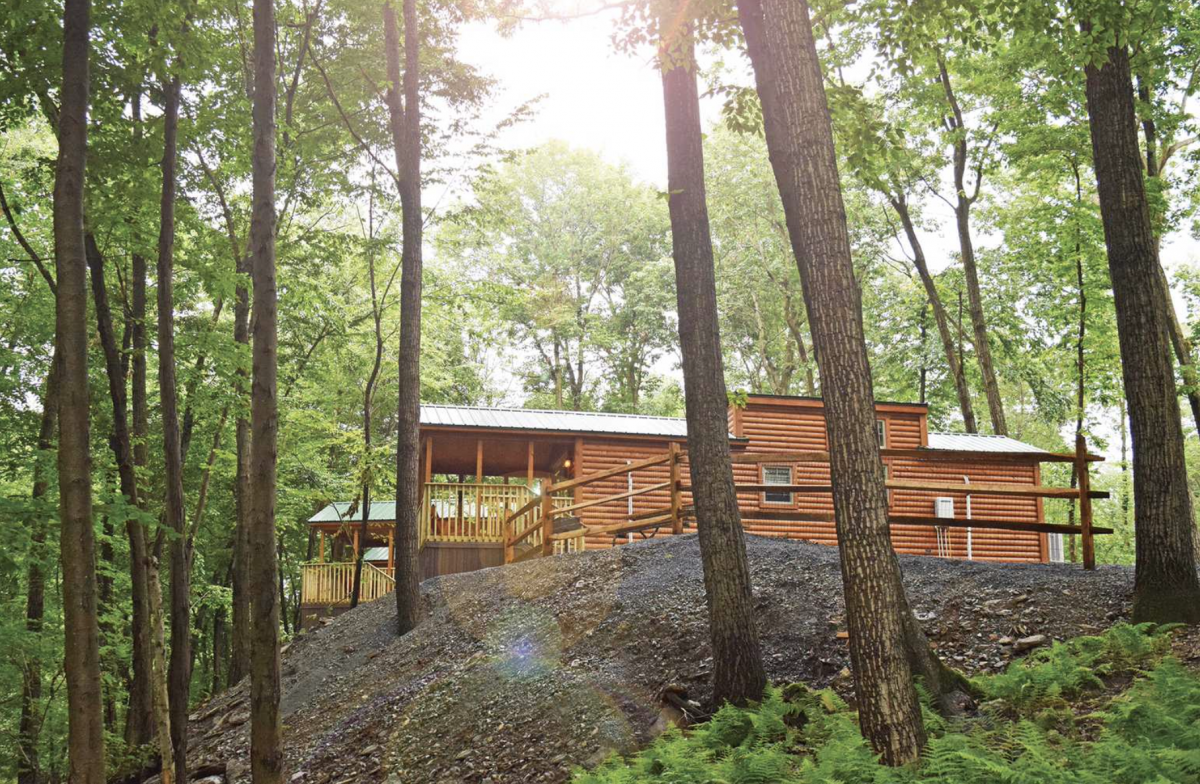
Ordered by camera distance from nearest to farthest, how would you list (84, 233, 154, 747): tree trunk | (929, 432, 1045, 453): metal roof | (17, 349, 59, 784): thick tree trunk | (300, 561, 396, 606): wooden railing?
(84, 233, 154, 747): tree trunk
(17, 349, 59, 784): thick tree trunk
(300, 561, 396, 606): wooden railing
(929, 432, 1045, 453): metal roof

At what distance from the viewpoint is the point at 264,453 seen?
7.11m

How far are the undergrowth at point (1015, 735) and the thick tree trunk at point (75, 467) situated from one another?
Answer: 379 cm

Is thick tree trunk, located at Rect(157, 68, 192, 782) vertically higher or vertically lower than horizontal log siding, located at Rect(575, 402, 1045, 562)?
higher

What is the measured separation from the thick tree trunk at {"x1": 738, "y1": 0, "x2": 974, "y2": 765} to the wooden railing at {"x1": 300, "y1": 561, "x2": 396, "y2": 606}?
17.8 meters

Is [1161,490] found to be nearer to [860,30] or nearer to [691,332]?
[691,332]

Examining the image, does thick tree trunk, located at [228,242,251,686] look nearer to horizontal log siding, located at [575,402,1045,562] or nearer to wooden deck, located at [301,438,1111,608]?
wooden deck, located at [301,438,1111,608]

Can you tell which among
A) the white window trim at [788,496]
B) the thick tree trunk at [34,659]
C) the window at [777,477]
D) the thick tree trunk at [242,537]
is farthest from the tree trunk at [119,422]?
the window at [777,477]

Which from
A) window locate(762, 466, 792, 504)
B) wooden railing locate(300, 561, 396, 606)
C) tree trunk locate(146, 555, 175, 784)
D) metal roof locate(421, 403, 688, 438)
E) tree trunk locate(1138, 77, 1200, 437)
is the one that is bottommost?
wooden railing locate(300, 561, 396, 606)

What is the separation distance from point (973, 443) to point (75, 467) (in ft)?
71.0

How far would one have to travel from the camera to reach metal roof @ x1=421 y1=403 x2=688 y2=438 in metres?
19.4

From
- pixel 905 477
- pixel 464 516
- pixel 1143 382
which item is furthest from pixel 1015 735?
pixel 905 477

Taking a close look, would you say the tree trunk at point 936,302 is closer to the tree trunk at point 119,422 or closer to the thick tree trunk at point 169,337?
the thick tree trunk at point 169,337

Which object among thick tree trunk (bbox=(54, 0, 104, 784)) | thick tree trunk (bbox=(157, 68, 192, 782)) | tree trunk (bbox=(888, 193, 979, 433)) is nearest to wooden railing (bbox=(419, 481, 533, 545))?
thick tree trunk (bbox=(157, 68, 192, 782))

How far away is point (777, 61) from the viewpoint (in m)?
5.94
